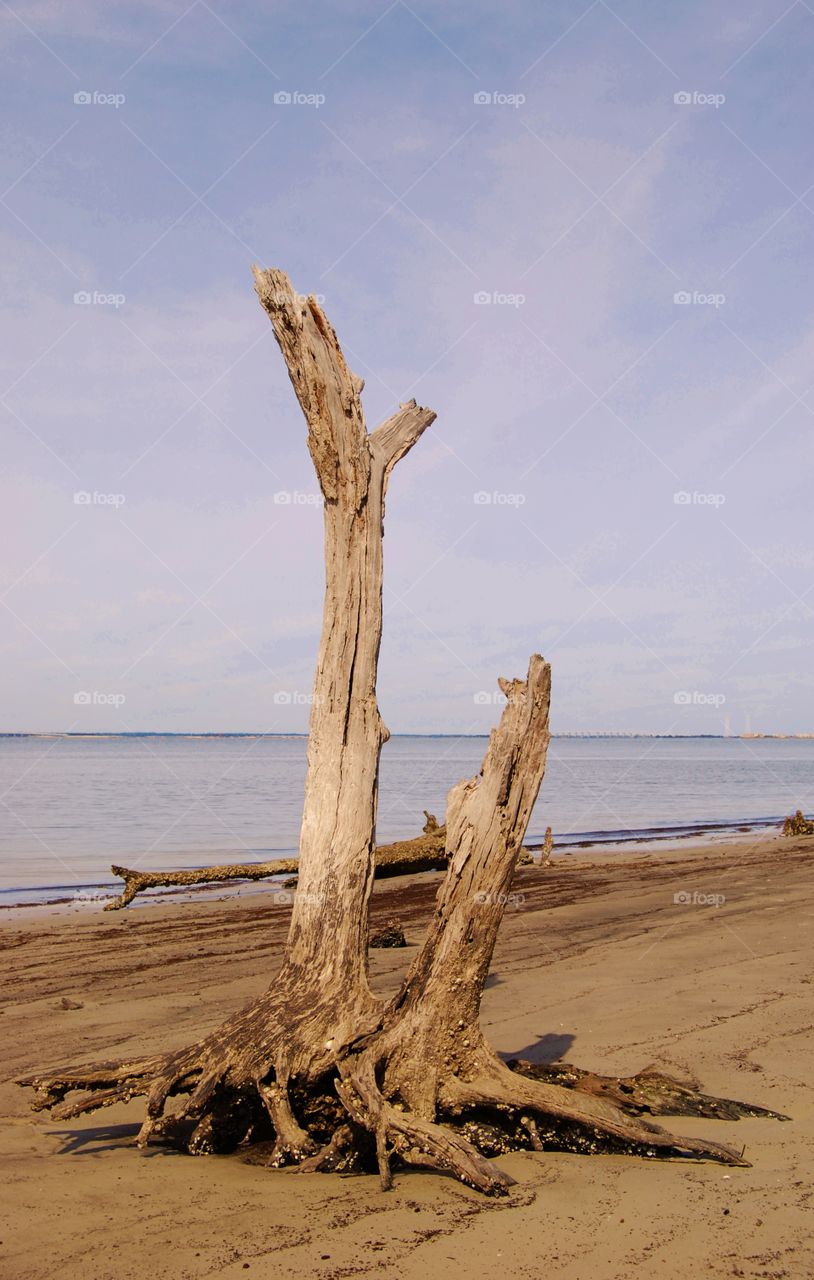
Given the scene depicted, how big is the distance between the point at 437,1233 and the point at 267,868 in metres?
3.29

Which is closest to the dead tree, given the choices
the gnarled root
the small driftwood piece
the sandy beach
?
the gnarled root

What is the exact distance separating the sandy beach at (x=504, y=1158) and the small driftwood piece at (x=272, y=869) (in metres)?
1.23

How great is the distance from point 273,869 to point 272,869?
0.04ft

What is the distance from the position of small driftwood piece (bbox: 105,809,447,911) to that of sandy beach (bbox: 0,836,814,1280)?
123 cm

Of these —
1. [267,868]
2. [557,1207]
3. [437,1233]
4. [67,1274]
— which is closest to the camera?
[67,1274]

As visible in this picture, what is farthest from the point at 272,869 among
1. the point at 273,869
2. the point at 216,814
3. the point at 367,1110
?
the point at 216,814

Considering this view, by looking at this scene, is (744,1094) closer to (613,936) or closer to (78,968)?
(613,936)

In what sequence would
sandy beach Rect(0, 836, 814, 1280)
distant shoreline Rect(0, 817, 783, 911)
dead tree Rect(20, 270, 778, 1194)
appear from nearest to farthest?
sandy beach Rect(0, 836, 814, 1280) < dead tree Rect(20, 270, 778, 1194) < distant shoreline Rect(0, 817, 783, 911)

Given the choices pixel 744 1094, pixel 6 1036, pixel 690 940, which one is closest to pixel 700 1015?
pixel 744 1094

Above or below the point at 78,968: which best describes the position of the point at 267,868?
above

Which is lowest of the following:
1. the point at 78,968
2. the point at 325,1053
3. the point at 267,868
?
the point at 78,968

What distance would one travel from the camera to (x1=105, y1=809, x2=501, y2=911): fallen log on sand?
712 centimetres

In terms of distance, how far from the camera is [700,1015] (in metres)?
8.35

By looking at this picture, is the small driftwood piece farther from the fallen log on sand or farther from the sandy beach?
the sandy beach
